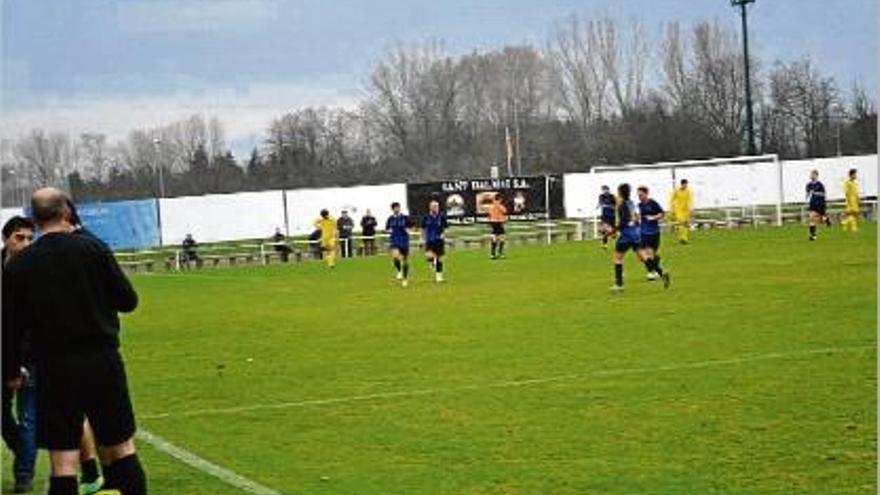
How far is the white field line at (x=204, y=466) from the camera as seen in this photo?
8.32 metres

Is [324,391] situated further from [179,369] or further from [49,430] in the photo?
[49,430]

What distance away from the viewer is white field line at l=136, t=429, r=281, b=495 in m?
8.32

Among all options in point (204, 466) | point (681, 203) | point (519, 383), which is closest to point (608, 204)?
point (681, 203)

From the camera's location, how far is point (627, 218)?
23.0m

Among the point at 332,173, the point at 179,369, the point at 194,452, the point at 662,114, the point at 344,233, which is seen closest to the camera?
the point at 194,452

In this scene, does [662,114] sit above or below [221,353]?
above

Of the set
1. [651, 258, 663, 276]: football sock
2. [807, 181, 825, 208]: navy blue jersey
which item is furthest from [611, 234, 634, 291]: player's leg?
[807, 181, 825, 208]: navy blue jersey

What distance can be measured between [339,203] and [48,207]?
48074mm

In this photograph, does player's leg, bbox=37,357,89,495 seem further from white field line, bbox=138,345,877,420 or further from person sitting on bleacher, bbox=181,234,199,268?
person sitting on bleacher, bbox=181,234,199,268

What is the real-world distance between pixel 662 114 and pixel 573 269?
183 feet

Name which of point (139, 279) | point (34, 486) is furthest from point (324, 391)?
point (139, 279)

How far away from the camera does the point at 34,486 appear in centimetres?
875

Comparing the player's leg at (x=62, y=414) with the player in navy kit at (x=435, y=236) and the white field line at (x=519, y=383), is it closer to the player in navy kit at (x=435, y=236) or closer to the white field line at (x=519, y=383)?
the white field line at (x=519, y=383)

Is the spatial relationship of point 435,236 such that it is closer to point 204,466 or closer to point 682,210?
point 682,210
